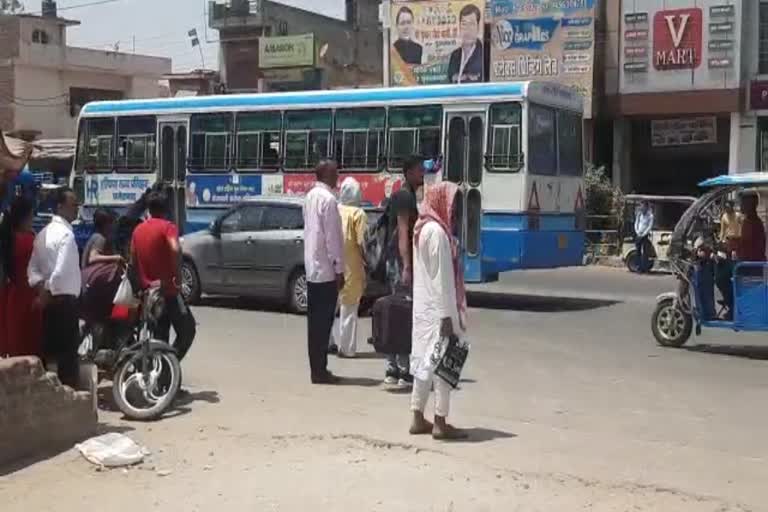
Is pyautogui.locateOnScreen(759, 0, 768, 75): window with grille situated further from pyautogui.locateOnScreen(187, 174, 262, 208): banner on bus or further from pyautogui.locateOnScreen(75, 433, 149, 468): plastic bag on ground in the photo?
pyautogui.locateOnScreen(75, 433, 149, 468): plastic bag on ground

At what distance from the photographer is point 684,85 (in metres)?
28.0

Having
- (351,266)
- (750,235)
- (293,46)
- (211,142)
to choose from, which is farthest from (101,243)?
(293,46)

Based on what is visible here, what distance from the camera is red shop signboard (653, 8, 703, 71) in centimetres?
2767

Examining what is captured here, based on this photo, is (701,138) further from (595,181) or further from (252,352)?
(252,352)

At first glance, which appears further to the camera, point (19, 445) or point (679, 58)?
point (679, 58)

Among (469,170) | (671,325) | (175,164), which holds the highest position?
(175,164)

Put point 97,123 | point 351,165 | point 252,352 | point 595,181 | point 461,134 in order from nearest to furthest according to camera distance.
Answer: point 252,352, point 461,134, point 351,165, point 97,123, point 595,181

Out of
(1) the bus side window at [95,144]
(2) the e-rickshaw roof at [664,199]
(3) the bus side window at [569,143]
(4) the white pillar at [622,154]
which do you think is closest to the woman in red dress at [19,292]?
(3) the bus side window at [569,143]

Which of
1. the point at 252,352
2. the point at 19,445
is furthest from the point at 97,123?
the point at 19,445

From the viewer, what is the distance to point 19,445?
6664mm

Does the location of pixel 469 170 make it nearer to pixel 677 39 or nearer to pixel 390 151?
pixel 390 151

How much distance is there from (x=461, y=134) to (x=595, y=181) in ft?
38.7

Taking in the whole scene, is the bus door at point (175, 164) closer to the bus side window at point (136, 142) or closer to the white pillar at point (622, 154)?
the bus side window at point (136, 142)

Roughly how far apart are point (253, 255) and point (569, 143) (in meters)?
5.19
